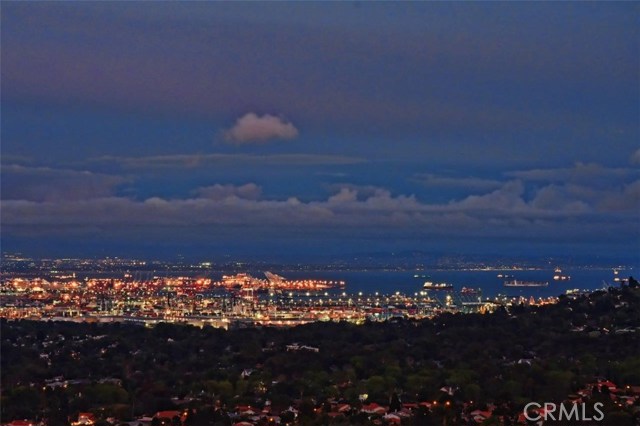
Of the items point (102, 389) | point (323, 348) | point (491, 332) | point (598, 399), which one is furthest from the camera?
point (491, 332)

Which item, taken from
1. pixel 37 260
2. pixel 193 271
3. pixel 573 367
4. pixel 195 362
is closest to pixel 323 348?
pixel 195 362

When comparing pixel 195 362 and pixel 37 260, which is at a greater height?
pixel 37 260

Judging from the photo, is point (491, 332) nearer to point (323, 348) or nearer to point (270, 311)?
point (323, 348)

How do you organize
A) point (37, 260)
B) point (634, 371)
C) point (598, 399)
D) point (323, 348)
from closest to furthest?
point (598, 399), point (634, 371), point (323, 348), point (37, 260)

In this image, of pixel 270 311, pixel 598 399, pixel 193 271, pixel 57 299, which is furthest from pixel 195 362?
pixel 193 271

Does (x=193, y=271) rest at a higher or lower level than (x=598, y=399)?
higher

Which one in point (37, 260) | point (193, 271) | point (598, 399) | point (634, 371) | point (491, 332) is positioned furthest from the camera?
point (193, 271)

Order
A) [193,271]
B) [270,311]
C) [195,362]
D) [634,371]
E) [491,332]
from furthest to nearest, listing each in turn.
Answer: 1. [193,271]
2. [270,311]
3. [491,332]
4. [195,362]
5. [634,371]

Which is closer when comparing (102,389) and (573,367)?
(102,389)

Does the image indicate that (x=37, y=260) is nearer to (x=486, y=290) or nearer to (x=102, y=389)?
(x=486, y=290)
